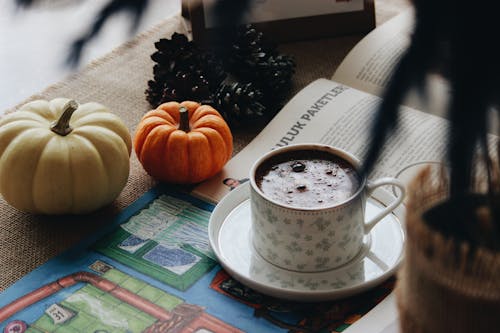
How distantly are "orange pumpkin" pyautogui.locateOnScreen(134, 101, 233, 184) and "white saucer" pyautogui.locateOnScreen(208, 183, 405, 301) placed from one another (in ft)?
0.19

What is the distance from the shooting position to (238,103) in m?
0.88

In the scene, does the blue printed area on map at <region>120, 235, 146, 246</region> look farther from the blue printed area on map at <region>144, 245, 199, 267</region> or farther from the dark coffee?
the dark coffee

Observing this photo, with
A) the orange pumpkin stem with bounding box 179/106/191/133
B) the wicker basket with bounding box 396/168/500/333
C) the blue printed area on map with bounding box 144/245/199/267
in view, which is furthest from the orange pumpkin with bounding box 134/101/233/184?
the wicker basket with bounding box 396/168/500/333

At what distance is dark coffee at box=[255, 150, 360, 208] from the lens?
2.10 ft

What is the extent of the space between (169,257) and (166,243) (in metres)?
0.02

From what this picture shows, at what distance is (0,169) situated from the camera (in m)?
0.72

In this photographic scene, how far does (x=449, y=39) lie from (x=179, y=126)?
572 mm

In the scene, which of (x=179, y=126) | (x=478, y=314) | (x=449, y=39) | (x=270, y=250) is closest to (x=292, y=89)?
(x=179, y=126)

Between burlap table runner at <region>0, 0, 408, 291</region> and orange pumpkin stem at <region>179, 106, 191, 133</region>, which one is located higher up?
orange pumpkin stem at <region>179, 106, 191, 133</region>

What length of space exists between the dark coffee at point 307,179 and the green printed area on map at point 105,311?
14 centimetres

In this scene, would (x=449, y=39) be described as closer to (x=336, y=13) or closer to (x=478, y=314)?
(x=478, y=314)

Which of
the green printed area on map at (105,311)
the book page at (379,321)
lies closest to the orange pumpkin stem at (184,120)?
the green printed area on map at (105,311)

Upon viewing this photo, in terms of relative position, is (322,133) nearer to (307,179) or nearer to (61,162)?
(307,179)

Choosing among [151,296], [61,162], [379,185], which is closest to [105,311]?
[151,296]
